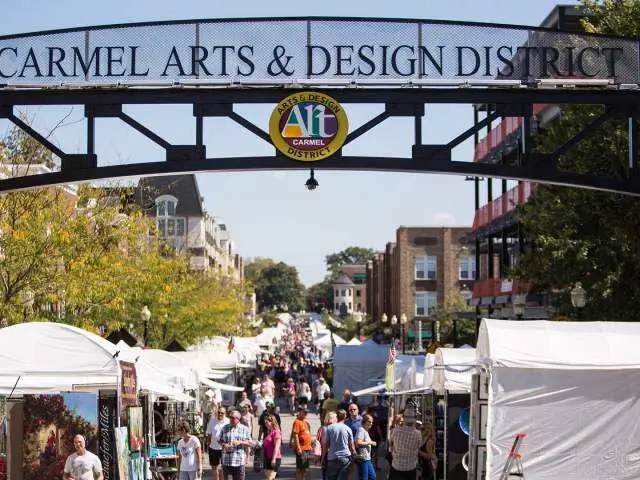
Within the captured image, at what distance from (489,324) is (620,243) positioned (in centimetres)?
1137

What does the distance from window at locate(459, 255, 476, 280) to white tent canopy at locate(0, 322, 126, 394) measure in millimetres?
75132

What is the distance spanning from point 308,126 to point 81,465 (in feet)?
18.2

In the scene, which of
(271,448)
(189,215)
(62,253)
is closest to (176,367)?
(62,253)

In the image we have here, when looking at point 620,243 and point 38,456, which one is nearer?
point 38,456

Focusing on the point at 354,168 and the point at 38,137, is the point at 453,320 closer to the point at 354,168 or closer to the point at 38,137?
the point at 354,168

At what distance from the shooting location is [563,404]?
16.4 metres

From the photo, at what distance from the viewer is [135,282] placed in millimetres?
34875

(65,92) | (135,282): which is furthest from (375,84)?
(135,282)

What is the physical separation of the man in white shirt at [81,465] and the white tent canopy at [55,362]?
1072mm

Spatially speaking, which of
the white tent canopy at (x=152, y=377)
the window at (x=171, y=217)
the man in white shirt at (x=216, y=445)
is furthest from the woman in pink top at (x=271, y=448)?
the window at (x=171, y=217)

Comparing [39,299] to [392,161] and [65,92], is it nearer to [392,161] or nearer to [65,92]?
[65,92]

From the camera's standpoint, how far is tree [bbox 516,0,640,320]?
1038 inches

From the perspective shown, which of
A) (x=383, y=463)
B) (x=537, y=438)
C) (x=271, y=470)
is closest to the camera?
(x=537, y=438)

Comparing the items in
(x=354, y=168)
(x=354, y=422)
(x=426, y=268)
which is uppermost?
(x=426, y=268)
